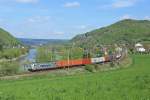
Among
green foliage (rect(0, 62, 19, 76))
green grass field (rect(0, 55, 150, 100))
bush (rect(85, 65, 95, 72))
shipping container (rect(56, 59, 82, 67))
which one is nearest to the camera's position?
green grass field (rect(0, 55, 150, 100))

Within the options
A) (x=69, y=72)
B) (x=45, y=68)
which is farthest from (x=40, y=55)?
(x=69, y=72)

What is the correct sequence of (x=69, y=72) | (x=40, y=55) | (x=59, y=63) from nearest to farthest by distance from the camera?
1. (x=69, y=72)
2. (x=59, y=63)
3. (x=40, y=55)

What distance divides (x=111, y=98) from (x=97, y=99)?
2.08 feet

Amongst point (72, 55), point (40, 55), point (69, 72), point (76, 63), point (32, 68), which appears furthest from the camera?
point (72, 55)

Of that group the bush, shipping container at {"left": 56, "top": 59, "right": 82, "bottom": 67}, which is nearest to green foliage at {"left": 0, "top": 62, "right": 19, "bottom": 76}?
shipping container at {"left": 56, "top": 59, "right": 82, "bottom": 67}

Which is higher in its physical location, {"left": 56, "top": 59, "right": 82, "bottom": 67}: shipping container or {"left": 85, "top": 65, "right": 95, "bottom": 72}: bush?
{"left": 56, "top": 59, "right": 82, "bottom": 67}: shipping container

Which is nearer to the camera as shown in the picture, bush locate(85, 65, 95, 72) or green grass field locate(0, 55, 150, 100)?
green grass field locate(0, 55, 150, 100)

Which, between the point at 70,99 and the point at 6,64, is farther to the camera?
the point at 6,64

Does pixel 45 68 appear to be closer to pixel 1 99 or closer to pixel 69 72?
pixel 69 72

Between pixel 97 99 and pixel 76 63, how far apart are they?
294ft

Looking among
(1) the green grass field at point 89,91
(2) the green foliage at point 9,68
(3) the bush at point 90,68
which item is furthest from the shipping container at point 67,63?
(1) the green grass field at point 89,91

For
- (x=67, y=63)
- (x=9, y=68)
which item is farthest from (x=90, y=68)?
(x=9, y=68)

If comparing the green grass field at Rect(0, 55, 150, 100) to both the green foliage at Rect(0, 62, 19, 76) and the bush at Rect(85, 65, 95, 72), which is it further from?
the green foliage at Rect(0, 62, 19, 76)

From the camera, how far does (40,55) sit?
143 m
